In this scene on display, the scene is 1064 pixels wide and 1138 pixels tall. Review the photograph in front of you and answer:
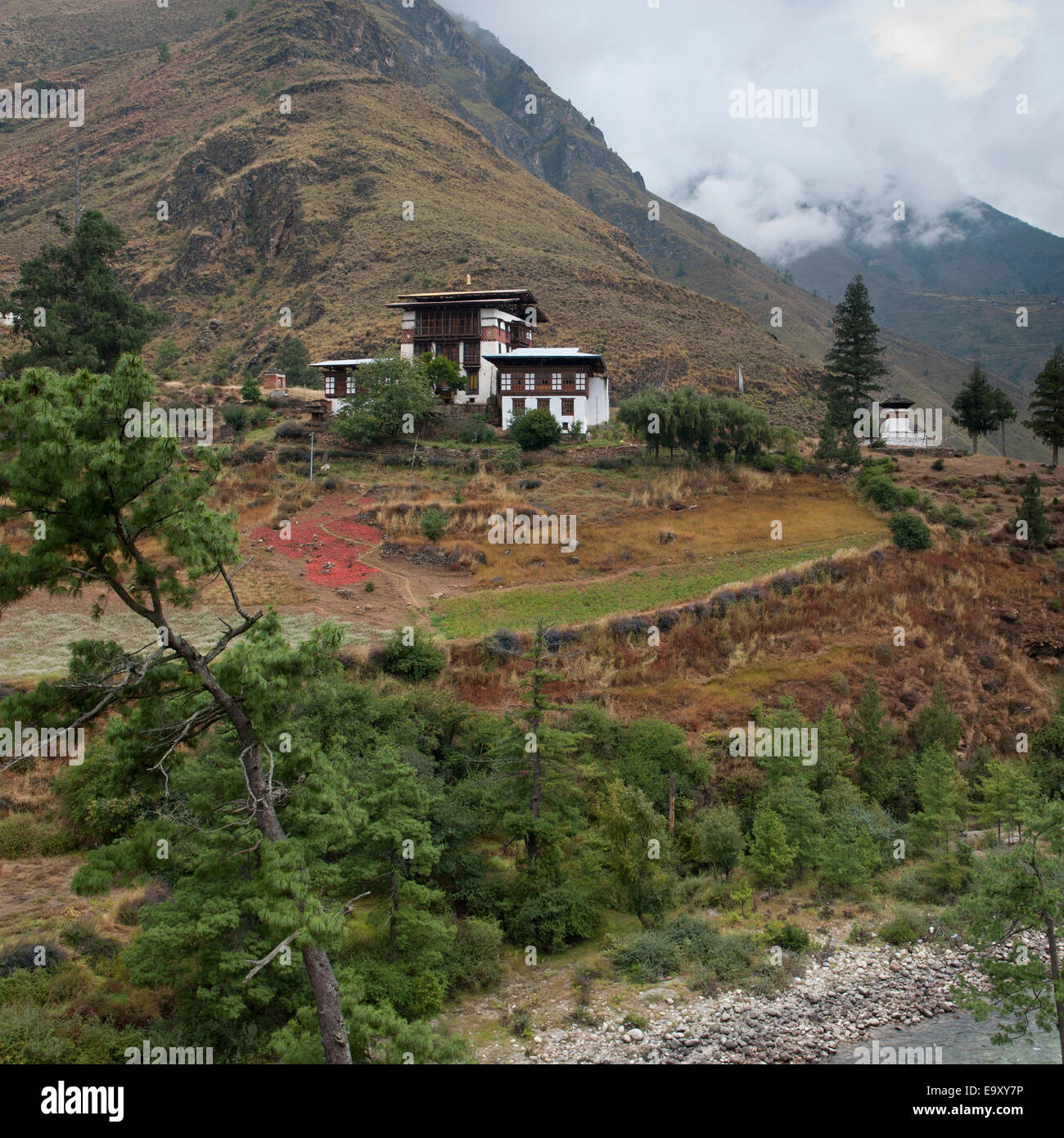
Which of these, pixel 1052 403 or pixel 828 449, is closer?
pixel 828 449

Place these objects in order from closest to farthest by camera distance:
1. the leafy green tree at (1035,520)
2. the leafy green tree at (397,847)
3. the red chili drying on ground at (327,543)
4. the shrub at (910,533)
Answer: the leafy green tree at (397,847)
the red chili drying on ground at (327,543)
the shrub at (910,533)
the leafy green tree at (1035,520)

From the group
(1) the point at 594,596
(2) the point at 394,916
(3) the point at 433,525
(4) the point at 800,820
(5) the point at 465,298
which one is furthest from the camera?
(5) the point at 465,298

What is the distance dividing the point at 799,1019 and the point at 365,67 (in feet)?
506

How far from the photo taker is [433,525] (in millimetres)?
34594

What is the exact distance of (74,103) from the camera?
4948 inches

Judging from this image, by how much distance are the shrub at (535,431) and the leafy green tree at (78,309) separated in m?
21.1

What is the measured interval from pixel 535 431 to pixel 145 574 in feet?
120

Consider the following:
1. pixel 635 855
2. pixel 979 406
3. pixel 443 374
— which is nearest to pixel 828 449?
pixel 979 406

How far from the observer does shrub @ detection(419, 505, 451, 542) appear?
34.5 meters

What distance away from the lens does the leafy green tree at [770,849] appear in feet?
62.2

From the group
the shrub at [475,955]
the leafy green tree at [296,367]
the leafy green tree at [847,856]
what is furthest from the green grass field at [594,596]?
the leafy green tree at [296,367]

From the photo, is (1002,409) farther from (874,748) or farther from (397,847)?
(397,847)

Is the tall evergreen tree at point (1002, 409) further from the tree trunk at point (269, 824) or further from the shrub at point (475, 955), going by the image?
the tree trunk at point (269, 824)

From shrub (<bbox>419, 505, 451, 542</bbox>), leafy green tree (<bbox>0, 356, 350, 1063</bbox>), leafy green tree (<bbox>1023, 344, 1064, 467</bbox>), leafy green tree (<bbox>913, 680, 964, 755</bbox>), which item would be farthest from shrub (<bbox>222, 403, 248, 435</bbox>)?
leafy green tree (<bbox>1023, 344, 1064, 467</bbox>)
